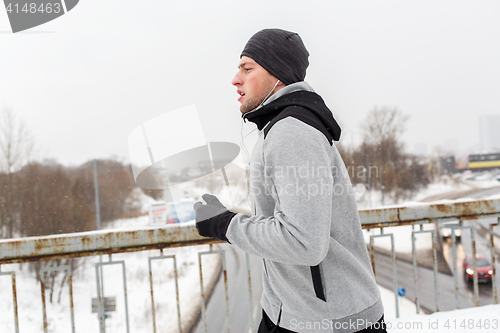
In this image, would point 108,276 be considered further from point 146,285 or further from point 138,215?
point 138,215

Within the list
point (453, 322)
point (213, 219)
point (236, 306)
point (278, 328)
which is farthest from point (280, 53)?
point (236, 306)

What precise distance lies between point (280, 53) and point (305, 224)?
0.68 m

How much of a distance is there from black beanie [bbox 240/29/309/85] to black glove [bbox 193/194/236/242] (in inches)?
20.8

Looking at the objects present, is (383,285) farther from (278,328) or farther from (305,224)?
(305,224)

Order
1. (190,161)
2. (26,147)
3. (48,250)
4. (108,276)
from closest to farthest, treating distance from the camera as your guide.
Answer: (190,161) < (48,250) < (108,276) < (26,147)

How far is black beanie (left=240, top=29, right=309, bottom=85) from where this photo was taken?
1129 mm

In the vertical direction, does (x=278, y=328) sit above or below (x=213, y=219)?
below

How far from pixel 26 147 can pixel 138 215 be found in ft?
41.2

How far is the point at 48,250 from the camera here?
1915 millimetres

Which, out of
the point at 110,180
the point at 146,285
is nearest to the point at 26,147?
the point at 110,180

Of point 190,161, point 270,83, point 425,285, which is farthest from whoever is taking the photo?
point 425,285

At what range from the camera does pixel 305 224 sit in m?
0.82

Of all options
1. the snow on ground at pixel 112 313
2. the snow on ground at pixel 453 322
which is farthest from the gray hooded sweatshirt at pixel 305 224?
the snow on ground at pixel 112 313

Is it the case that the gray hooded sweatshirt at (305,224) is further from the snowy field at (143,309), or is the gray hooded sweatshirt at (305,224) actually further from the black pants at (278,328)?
the snowy field at (143,309)
